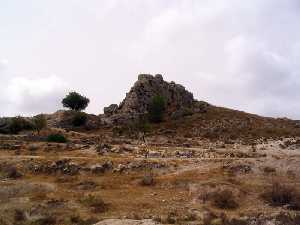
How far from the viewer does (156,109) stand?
84.6 meters

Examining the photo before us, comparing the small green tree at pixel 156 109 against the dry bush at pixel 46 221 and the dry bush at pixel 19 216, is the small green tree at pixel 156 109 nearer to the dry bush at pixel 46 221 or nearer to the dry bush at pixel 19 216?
the dry bush at pixel 19 216

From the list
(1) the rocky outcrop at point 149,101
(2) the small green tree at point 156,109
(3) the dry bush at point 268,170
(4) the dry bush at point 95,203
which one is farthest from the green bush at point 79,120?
(4) the dry bush at point 95,203

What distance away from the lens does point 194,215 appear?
92.1 ft

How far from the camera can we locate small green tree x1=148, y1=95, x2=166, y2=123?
84.4m

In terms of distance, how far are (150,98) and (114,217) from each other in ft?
200

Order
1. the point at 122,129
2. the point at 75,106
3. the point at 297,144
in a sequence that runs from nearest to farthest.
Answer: the point at 297,144, the point at 122,129, the point at 75,106

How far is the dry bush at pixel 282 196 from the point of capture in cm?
3057

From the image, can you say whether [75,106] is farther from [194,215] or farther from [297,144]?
[194,215]

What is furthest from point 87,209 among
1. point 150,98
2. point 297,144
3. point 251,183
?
point 150,98

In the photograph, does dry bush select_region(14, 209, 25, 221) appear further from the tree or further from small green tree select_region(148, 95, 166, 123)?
the tree

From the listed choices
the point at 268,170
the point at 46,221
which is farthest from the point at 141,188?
the point at 268,170

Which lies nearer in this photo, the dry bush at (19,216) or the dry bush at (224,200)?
the dry bush at (19,216)

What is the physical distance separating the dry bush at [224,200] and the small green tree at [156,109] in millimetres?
52892

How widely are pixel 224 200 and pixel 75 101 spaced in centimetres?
6652
